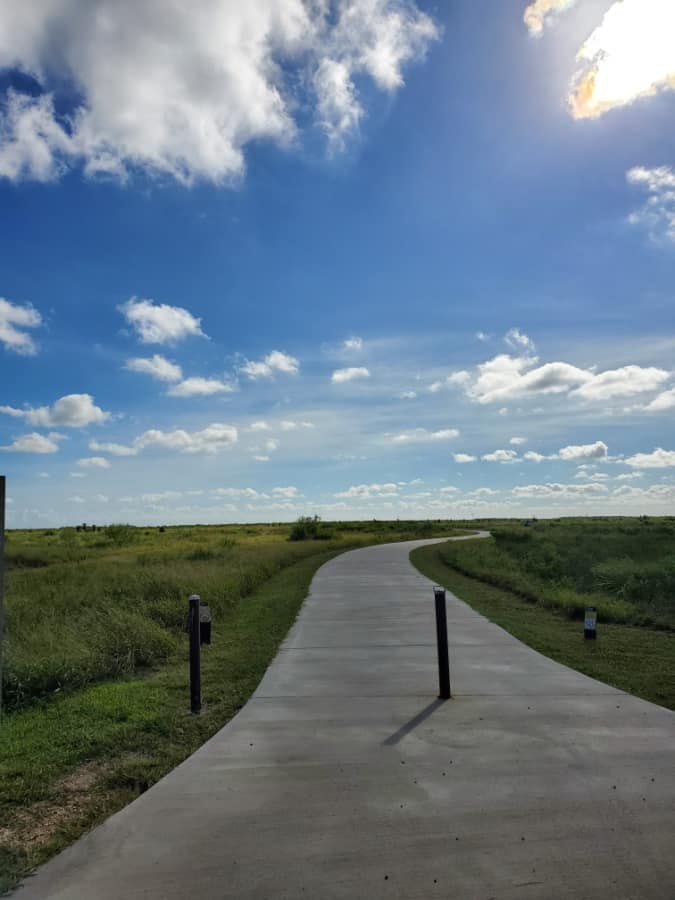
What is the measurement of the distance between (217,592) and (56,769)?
9.95 meters

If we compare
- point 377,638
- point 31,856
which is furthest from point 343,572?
point 31,856

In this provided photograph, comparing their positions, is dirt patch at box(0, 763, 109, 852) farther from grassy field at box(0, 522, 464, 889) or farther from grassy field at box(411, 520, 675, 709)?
grassy field at box(411, 520, 675, 709)

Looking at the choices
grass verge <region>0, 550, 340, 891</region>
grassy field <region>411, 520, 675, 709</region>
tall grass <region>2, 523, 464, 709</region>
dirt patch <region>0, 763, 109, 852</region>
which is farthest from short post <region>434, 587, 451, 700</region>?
tall grass <region>2, 523, 464, 709</region>

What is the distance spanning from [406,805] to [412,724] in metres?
1.73

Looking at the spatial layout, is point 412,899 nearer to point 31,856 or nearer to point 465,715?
point 31,856

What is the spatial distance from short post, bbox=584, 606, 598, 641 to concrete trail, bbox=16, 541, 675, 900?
12.1ft

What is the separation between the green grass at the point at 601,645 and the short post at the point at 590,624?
0.43 ft

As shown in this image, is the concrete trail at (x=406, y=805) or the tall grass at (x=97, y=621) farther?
the tall grass at (x=97, y=621)

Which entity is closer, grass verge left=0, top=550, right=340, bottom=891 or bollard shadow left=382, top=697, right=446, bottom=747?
grass verge left=0, top=550, right=340, bottom=891

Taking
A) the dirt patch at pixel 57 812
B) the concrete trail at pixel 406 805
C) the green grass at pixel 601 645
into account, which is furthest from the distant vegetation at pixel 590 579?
the dirt patch at pixel 57 812

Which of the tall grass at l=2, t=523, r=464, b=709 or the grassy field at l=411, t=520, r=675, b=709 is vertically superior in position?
the tall grass at l=2, t=523, r=464, b=709

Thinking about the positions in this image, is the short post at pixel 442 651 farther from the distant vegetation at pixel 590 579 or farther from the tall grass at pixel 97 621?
the distant vegetation at pixel 590 579

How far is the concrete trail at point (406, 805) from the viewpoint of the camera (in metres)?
3.30

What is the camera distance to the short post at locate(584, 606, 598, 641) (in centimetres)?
1072
